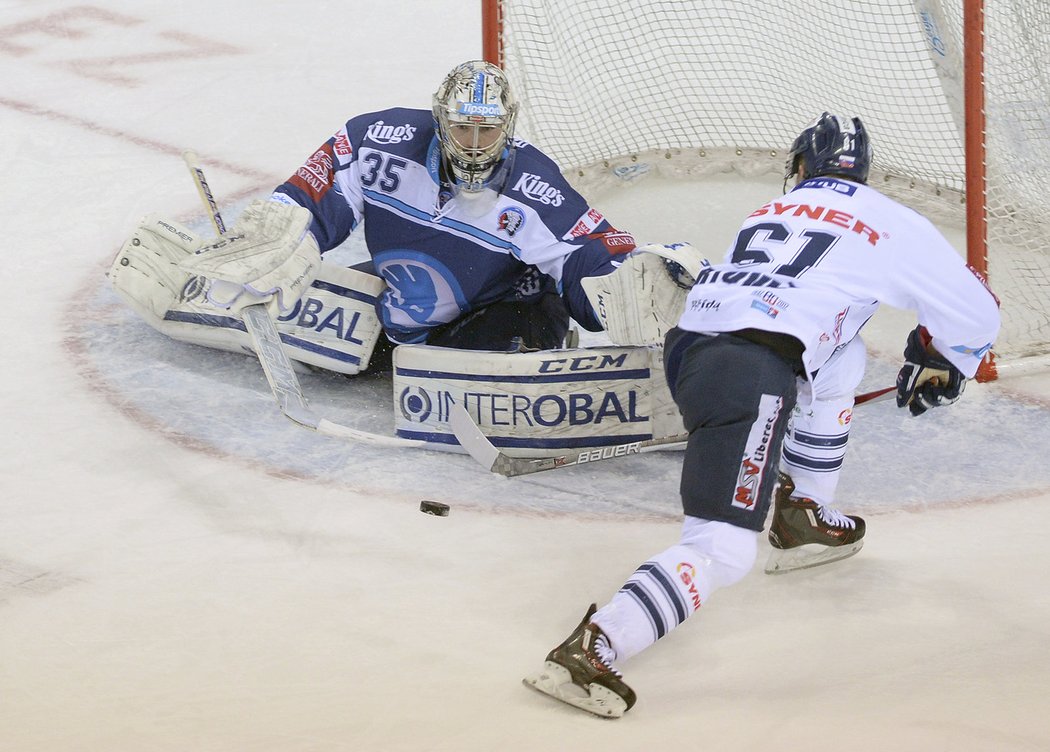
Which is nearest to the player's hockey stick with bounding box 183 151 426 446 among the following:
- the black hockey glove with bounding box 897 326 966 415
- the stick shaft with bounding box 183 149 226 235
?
the stick shaft with bounding box 183 149 226 235

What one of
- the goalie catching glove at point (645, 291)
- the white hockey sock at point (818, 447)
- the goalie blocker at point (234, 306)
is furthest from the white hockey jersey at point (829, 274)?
the goalie blocker at point (234, 306)

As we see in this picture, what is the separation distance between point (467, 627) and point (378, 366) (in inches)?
49.5

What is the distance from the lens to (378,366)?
3564 millimetres

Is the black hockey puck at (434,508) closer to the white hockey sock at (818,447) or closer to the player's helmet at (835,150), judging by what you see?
the white hockey sock at (818,447)

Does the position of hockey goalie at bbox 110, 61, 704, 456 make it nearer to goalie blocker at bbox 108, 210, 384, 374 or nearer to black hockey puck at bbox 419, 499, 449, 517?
goalie blocker at bbox 108, 210, 384, 374

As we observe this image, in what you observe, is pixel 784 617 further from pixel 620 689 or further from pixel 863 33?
pixel 863 33

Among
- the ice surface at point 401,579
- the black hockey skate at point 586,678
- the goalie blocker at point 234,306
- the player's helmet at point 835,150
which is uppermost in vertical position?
the player's helmet at point 835,150

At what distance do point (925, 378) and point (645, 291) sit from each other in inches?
25.0

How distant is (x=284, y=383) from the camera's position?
129 inches

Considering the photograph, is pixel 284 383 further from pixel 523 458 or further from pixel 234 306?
pixel 523 458

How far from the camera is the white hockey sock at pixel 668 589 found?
2.19 metres

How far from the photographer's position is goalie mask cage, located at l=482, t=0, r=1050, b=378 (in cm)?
362

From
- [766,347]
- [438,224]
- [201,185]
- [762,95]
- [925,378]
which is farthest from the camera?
[762,95]

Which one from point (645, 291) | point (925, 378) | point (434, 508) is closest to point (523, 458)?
point (434, 508)
